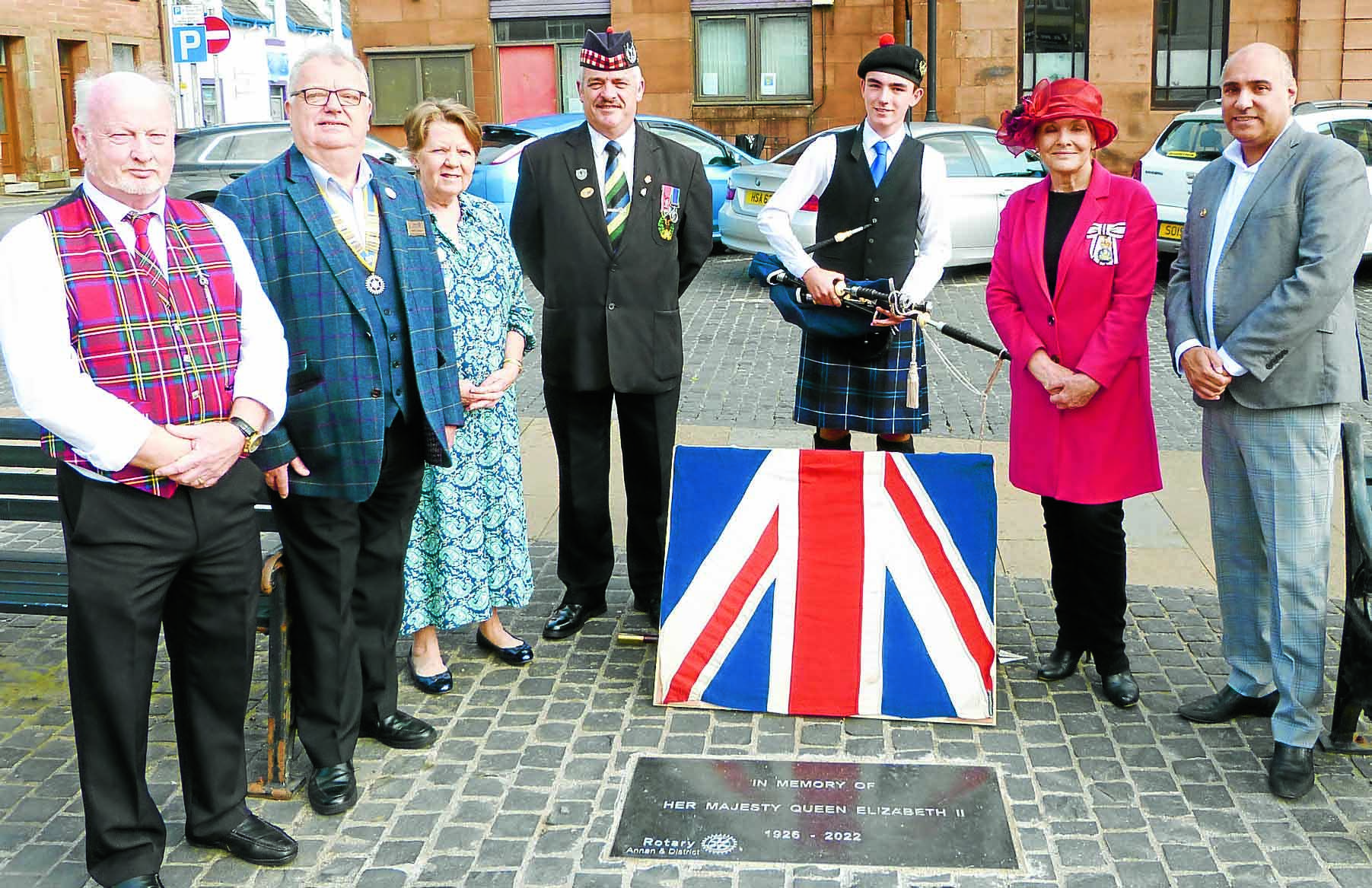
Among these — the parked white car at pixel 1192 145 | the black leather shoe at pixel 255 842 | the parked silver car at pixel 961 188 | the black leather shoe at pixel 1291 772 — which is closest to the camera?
the black leather shoe at pixel 255 842

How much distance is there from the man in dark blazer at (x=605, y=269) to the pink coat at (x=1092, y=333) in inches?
48.8

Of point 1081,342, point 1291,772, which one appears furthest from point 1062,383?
point 1291,772

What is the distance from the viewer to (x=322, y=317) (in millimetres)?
3781

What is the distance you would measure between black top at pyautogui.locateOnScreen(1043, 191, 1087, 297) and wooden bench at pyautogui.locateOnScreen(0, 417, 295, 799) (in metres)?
2.54

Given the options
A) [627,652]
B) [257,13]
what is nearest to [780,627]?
[627,652]

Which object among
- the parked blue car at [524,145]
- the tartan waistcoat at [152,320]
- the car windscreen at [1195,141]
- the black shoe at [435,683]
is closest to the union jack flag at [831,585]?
the black shoe at [435,683]

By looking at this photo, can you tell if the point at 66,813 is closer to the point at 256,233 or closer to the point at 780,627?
the point at 256,233

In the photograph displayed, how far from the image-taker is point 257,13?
4053 centimetres

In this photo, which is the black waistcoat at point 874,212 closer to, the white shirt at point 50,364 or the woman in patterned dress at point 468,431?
the woman in patterned dress at point 468,431

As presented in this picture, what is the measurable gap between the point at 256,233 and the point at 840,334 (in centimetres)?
224

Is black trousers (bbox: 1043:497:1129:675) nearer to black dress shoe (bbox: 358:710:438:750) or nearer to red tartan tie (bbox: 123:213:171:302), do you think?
black dress shoe (bbox: 358:710:438:750)

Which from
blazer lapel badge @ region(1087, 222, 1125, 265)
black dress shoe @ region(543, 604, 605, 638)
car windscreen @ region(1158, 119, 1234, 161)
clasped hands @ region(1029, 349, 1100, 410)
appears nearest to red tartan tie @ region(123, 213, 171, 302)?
black dress shoe @ region(543, 604, 605, 638)

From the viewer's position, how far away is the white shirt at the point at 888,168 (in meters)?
5.05

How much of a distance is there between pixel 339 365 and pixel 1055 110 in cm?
230
